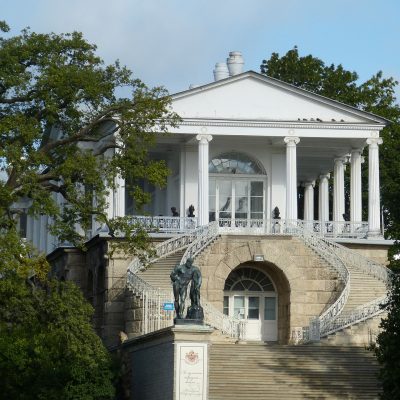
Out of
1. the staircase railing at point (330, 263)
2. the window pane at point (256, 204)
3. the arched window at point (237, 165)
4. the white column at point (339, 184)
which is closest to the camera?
the staircase railing at point (330, 263)

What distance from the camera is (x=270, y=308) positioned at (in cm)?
5559

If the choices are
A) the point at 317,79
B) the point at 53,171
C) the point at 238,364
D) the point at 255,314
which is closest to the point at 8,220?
the point at 53,171

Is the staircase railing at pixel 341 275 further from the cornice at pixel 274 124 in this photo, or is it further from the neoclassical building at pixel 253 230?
the cornice at pixel 274 124

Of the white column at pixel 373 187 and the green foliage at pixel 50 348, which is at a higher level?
the white column at pixel 373 187

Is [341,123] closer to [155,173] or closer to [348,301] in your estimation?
[348,301]

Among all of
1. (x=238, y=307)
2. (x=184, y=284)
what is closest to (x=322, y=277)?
(x=238, y=307)

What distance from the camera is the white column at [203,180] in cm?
5656

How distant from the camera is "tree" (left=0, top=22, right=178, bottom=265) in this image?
41.5 meters

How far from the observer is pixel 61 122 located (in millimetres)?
43344

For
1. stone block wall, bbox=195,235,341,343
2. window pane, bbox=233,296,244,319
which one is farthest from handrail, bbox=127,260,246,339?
window pane, bbox=233,296,244,319

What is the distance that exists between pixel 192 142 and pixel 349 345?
1276 centimetres

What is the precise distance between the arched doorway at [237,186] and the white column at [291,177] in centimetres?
273

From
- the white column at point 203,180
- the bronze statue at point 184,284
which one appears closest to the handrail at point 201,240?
the white column at point 203,180

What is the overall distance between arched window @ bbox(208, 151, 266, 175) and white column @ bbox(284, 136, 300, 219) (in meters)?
2.78
